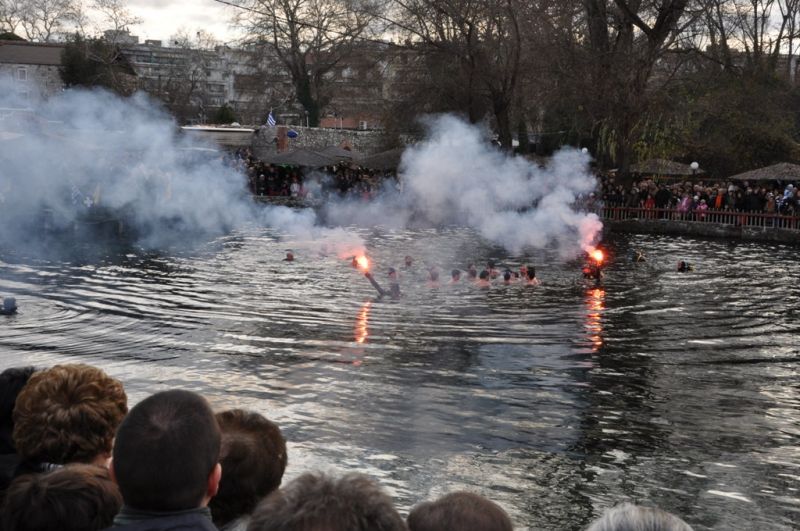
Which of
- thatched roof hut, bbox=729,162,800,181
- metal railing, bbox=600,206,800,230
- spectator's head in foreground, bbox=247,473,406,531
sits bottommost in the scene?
metal railing, bbox=600,206,800,230

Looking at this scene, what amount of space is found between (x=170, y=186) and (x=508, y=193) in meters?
11.1

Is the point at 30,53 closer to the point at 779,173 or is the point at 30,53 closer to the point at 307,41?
the point at 307,41

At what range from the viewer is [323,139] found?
62.3 meters

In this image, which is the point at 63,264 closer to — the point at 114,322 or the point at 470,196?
the point at 114,322

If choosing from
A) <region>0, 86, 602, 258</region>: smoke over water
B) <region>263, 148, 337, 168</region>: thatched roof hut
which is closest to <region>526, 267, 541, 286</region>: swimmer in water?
<region>0, 86, 602, 258</region>: smoke over water

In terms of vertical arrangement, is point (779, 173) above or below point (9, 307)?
above

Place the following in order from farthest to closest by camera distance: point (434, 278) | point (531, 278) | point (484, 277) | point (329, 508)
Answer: point (531, 278) → point (434, 278) → point (484, 277) → point (329, 508)

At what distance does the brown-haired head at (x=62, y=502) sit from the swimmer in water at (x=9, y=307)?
13.3 meters

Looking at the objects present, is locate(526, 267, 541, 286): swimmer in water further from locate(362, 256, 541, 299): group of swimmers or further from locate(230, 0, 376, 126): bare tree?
locate(230, 0, 376, 126): bare tree

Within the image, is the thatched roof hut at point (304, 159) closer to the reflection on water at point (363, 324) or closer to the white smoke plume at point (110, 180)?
the white smoke plume at point (110, 180)

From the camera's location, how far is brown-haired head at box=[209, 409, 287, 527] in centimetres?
362

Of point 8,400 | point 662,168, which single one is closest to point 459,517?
point 8,400

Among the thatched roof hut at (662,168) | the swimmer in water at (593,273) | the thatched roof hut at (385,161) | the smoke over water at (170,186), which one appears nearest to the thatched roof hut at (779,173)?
the thatched roof hut at (662,168)

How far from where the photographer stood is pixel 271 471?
3676mm
